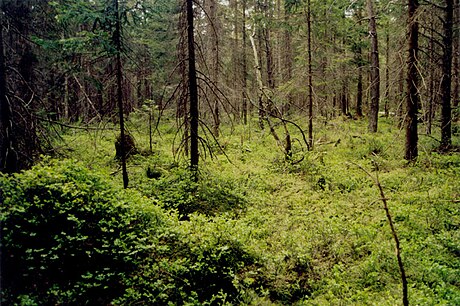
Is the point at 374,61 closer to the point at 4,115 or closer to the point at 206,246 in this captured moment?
the point at 206,246

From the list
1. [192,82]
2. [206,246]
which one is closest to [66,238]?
[206,246]

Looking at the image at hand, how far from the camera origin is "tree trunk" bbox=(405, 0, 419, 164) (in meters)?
10.9

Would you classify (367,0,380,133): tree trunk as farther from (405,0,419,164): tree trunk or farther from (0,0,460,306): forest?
(405,0,419,164): tree trunk

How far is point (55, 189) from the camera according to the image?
5.32 meters

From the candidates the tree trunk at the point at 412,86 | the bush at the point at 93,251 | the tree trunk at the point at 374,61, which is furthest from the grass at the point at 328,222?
the tree trunk at the point at 374,61

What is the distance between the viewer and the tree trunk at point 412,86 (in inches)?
430

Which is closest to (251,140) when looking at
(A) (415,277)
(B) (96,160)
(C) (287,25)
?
(C) (287,25)

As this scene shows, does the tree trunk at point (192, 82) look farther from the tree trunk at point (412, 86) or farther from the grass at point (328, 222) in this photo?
the tree trunk at point (412, 86)

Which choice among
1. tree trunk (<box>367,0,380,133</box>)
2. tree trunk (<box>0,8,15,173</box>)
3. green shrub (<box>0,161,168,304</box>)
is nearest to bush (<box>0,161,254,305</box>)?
green shrub (<box>0,161,168,304</box>)

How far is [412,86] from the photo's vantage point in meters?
11.3

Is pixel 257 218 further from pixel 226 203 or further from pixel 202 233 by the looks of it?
pixel 202 233

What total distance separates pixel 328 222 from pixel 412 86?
708cm

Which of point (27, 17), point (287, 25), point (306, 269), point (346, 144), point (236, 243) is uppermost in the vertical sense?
point (287, 25)

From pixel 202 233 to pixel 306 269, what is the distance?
207 centimetres
